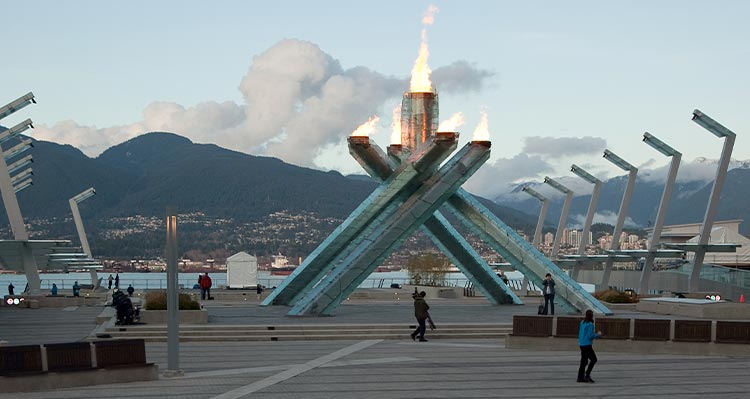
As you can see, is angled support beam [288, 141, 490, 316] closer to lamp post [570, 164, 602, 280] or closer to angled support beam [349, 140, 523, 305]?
angled support beam [349, 140, 523, 305]

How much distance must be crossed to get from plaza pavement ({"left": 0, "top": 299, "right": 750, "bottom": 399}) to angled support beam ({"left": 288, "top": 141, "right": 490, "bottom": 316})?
6073 millimetres

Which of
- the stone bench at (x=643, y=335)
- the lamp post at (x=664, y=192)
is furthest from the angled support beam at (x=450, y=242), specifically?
the lamp post at (x=664, y=192)

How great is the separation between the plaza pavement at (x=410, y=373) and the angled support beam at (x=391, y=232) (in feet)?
19.9

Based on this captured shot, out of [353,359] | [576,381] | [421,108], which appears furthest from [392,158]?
[576,381]

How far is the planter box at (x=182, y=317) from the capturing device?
108 feet

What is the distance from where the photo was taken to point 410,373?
74.3 feet

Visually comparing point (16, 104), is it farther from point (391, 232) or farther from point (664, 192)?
point (664, 192)

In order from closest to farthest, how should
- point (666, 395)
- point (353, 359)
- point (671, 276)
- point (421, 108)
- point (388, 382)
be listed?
point (666, 395), point (388, 382), point (353, 359), point (421, 108), point (671, 276)

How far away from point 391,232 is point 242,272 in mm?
40342

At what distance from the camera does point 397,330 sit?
3162 centimetres

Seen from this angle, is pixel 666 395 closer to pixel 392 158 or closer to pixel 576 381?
pixel 576 381

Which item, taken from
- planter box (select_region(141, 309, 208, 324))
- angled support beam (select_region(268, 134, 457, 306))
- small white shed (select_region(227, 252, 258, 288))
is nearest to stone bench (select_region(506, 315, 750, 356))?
planter box (select_region(141, 309, 208, 324))

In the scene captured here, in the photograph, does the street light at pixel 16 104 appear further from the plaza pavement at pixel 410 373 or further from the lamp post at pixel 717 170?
the lamp post at pixel 717 170

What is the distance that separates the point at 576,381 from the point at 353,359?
19.5ft
